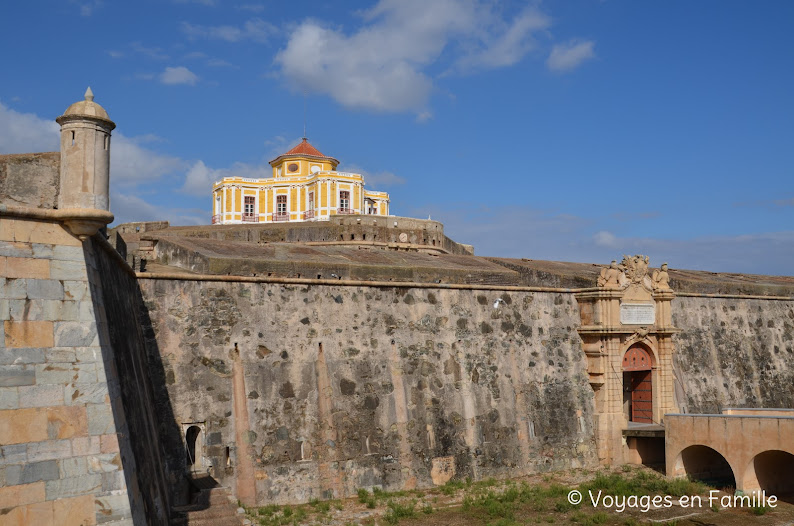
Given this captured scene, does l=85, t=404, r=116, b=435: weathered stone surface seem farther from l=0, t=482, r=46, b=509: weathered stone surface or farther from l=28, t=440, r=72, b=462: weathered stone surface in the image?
l=0, t=482, r=46, b=509: weathered stone surface

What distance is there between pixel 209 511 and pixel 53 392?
4.00 meters

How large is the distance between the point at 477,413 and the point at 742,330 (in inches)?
406

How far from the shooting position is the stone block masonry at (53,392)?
6422 millimetres

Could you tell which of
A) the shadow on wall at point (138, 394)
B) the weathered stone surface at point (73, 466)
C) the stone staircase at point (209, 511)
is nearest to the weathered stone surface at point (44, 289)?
the shadow on wall at point (138, 394)

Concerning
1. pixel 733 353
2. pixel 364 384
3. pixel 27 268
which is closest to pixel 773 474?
pixel 733 353

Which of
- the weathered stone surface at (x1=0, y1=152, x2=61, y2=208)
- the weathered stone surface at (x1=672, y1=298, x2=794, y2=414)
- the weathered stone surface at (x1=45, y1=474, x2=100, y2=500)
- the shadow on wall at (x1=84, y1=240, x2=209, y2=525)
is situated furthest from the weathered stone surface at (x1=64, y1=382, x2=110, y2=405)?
the weathered stone surface at (x1=672, y1=298, x2=794, y2=414)

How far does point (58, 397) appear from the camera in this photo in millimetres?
6684

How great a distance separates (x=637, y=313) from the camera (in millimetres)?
18031

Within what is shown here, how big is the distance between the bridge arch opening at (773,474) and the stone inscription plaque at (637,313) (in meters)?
4.16

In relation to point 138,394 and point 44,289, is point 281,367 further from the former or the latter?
point 44,289

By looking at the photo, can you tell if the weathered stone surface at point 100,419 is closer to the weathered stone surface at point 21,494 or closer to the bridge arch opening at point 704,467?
the weathered stone surface at point 21,494

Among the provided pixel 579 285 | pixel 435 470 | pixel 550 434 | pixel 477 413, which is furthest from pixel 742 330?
pixel 435 470

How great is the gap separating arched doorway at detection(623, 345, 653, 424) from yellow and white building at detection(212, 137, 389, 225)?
72.3ft

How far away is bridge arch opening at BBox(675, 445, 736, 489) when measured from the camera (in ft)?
52.9
